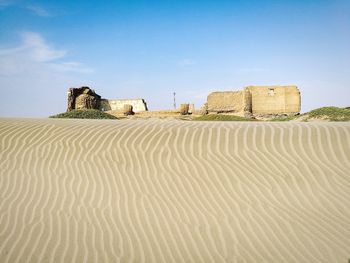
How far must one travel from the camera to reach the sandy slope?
13.3 feet

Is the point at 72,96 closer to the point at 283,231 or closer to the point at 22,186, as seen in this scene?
the point at 22,186

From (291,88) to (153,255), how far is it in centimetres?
3018

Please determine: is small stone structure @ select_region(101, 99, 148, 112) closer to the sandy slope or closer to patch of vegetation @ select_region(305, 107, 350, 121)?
patch of vegetation @ select_region(305, 107, 350, 121)

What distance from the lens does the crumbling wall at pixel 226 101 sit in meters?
31.2

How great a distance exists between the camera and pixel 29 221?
4625mm

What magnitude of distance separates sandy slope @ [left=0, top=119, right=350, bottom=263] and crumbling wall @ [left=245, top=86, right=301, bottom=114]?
79.6 feet

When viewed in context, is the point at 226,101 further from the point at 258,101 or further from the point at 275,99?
the point at 275,99

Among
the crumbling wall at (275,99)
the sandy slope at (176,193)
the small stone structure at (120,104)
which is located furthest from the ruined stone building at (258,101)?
the sandy slope at (176,193)

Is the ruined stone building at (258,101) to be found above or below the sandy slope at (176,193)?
above

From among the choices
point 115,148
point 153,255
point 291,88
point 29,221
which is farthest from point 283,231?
point 291,88

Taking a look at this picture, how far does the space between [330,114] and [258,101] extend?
8855 millimetres

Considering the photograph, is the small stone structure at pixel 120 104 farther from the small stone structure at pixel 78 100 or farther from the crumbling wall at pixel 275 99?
the crumbling wall at pixel 275 99

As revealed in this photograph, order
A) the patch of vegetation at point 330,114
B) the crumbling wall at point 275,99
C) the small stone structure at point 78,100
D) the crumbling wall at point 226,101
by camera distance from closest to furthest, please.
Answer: the patch of vegetation at point 330,114 → the small stone structure at point 78,100 → the crumbling wall at point 226,101 → the crumbling wall at point 275,99

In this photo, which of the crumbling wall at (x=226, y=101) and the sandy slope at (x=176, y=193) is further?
the crumbling wall at (x=226, y=101)
